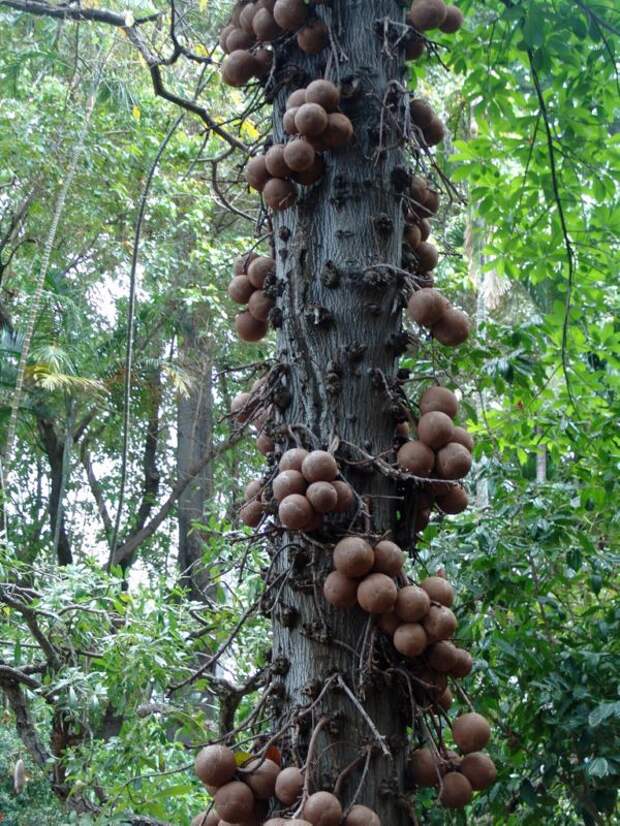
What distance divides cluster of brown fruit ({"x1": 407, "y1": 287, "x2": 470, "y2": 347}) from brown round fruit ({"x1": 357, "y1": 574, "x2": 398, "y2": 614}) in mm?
391

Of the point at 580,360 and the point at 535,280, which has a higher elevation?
the point at 535,280

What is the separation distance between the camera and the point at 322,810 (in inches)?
39.9

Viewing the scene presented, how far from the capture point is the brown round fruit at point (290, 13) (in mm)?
1371

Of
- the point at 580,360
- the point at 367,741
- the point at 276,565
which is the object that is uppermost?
the point at 580,360

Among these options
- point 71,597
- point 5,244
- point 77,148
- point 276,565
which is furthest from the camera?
point 5,244

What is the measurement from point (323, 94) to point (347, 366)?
1.33 feet

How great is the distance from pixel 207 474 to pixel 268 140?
26.8 feet

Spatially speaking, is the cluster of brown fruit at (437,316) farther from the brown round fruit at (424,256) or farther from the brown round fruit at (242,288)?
the brown round fruit at (242,288)

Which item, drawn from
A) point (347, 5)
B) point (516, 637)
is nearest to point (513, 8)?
point (347, 5)

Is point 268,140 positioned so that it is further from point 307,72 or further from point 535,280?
point 535,280

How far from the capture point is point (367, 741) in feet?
3.72

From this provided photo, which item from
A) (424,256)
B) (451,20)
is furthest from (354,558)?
(451,20)

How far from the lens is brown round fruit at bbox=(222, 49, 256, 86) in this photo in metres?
1.48

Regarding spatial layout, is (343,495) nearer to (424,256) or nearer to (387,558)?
(387,558)
